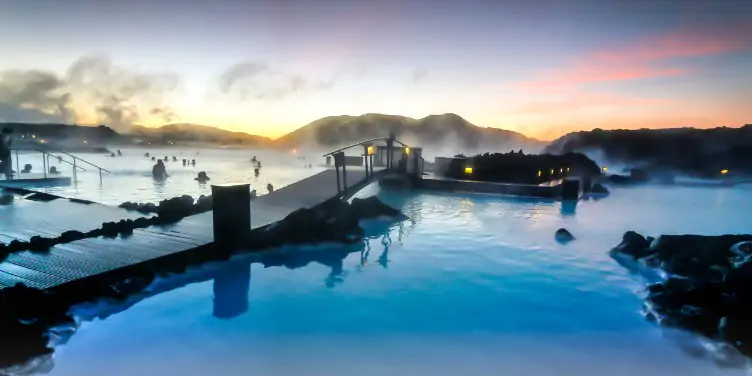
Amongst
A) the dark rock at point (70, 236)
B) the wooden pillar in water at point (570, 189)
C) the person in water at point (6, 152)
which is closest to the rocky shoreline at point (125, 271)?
the dark rock at point (70, 236)

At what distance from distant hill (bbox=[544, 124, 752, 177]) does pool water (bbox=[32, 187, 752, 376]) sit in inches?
1692

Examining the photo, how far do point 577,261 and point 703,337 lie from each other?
170 inches

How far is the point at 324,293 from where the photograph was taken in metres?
8.25

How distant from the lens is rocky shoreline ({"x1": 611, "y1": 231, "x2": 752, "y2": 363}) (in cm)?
609

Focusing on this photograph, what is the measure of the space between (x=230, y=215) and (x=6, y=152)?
2404 cm

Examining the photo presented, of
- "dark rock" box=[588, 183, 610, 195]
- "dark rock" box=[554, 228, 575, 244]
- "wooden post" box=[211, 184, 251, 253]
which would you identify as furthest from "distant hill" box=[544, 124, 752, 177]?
"wooden post" box=[211, 184, 251, 253]

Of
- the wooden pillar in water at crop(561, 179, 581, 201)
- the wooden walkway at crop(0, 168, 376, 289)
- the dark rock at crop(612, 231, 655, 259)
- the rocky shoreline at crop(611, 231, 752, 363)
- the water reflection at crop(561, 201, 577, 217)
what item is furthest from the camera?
the wooden pillar in water at crop(561, 179, 581, 201)

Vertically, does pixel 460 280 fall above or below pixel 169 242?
below

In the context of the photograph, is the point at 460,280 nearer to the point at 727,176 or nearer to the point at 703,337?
the point at 703,337

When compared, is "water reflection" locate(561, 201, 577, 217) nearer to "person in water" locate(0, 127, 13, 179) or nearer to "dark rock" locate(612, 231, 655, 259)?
"dark rock" locate(612, 231, 655, 259)

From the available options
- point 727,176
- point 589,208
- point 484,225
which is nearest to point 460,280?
point 484,225

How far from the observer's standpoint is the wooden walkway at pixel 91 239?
258 inches

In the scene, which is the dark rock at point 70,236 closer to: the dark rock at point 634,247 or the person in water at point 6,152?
the dark rock at point 634,247

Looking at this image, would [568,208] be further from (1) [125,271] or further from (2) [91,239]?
(2) [91,239]
